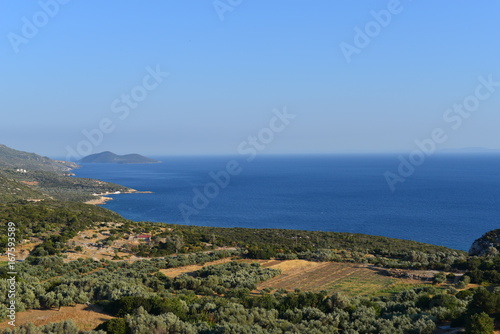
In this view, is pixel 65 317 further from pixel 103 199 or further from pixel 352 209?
pixel 103 199

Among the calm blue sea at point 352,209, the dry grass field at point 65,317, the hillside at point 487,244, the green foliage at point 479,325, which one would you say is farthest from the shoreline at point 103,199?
the green foliage at point 479,325

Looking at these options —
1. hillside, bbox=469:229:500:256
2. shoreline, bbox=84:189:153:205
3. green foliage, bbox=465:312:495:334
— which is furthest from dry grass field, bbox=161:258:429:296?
shoreline, bbox=84:189:153:205

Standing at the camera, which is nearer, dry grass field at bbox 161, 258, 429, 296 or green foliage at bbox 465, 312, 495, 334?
green foliage at bbox 465, 312, 495, 334

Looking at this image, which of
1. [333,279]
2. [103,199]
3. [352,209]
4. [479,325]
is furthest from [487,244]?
[103,199]

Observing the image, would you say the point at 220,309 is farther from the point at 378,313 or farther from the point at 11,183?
the point at 11,183

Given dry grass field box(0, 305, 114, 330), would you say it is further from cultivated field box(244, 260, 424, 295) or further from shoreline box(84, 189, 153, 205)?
shoreline box(84, 189, 153, 205)

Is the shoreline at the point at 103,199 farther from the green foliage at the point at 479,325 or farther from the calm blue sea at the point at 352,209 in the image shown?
the green foliage at the point at 479,325

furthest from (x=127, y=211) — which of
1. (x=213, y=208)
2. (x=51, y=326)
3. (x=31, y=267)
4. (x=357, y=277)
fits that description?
(x=51, y=326)

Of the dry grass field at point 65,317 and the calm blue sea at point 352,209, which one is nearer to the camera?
the dry grass field at point 65,317
